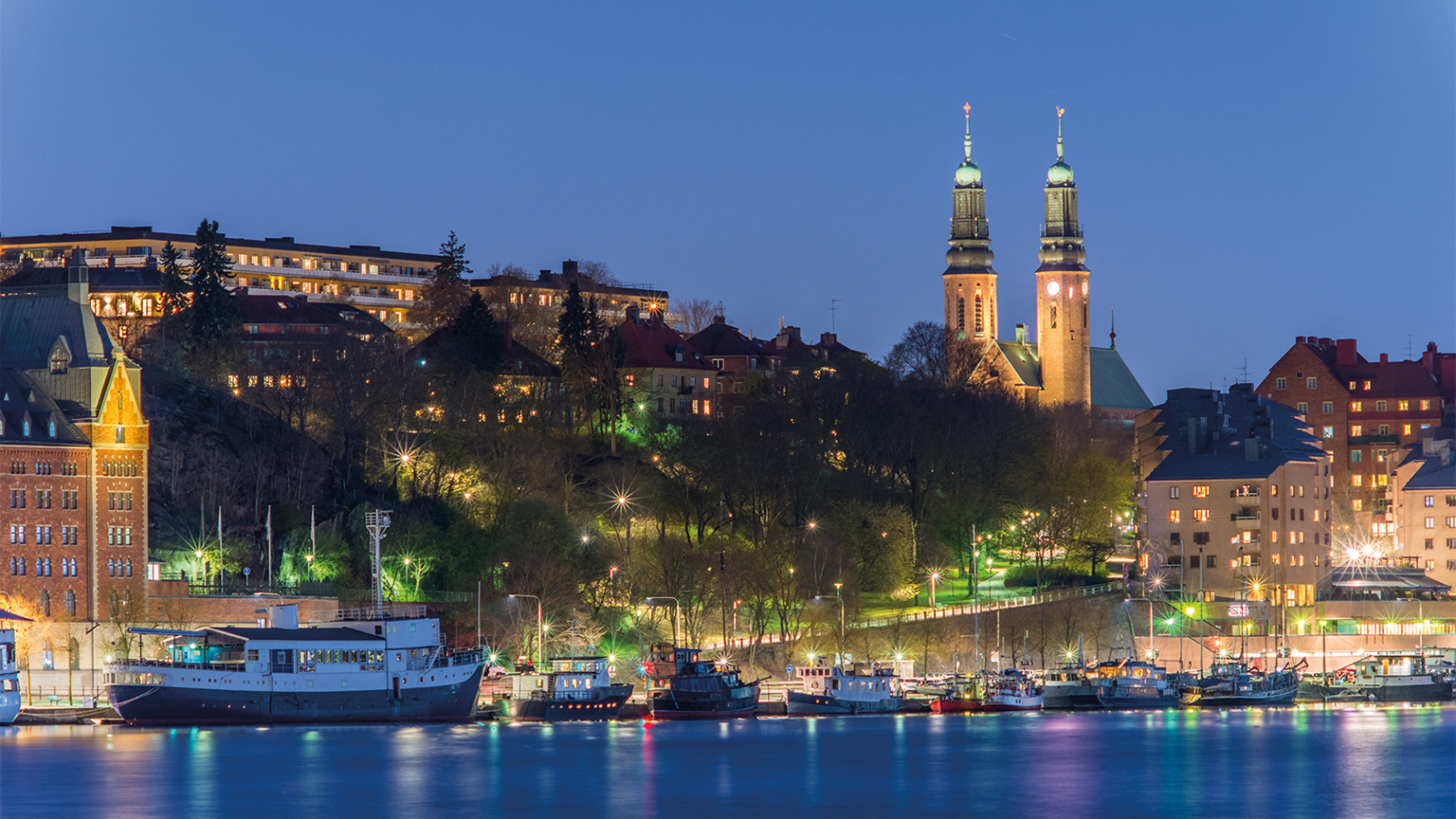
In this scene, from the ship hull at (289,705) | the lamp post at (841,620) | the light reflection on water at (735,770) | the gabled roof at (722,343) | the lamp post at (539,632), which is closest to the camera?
the light reflection on water at (735,770)

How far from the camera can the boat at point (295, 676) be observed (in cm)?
10344

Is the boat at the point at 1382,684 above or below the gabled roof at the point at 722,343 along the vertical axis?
below

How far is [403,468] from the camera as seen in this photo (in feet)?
424

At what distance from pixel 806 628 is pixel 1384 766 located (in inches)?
1228

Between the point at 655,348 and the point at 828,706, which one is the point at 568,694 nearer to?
the point at 828,706

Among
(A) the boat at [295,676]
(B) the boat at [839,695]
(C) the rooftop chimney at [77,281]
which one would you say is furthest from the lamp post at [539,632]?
(C) the rooftop chimney at [77,281]

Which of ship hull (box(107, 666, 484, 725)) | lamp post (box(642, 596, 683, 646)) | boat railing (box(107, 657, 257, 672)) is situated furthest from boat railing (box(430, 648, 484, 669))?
lamp post (box(642, 596, 683, 646))

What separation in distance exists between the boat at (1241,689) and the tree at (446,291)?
53705 millimetres

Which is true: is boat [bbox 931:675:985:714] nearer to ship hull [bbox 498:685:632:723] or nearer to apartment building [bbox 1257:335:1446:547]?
ship hull [bbox 498:685:632:723]

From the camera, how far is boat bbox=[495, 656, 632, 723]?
107812 mm

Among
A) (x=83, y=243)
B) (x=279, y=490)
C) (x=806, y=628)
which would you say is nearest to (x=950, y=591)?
(x=806, y=628)

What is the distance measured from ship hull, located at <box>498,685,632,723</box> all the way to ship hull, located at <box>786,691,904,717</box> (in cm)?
874

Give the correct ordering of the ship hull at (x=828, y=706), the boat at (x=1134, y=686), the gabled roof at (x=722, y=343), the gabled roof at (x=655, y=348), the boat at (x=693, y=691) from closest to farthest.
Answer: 1. the boat at (x=693, y=691)
2. the ship hull at (x=828, y=706)
3. the boat at (x=1134, y=686)
4. the gabled roof at (x=655, y=348)
5. the gabled roof at (x=722, y=343)

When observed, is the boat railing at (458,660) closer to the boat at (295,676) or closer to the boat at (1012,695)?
the boat at (295,676)
